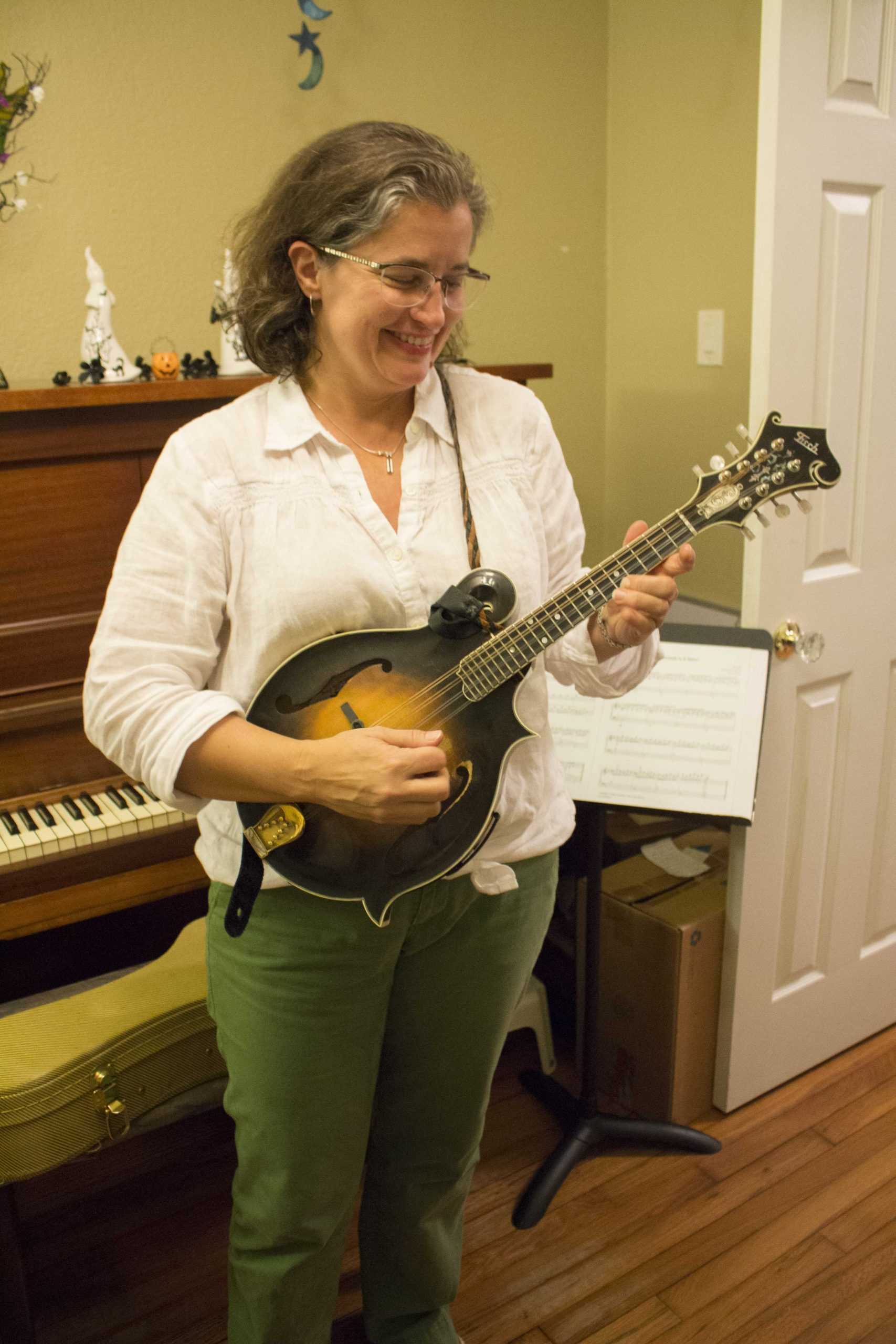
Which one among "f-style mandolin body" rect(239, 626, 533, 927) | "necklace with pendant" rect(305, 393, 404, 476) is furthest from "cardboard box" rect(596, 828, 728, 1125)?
"necklace with pendant" rect(305, 393, 404, 476)

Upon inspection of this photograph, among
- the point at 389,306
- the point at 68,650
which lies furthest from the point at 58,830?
the point at 389,306

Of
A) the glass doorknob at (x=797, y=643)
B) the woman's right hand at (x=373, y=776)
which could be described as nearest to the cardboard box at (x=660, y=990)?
the glass doorknob at (x=797, y=643)

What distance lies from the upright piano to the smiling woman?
1.66ft

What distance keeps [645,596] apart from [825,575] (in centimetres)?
93

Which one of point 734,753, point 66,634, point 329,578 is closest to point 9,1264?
point 66,634

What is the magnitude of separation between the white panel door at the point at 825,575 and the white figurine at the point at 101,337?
105 cm

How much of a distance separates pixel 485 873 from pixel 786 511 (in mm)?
526

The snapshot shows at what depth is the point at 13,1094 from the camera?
1.43 metres

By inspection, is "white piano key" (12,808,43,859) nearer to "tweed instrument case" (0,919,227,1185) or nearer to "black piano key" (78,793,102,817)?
"black piano key" (78,793,102,817)

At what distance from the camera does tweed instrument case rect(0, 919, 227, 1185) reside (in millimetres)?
1452

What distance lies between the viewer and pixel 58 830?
5.72 ft

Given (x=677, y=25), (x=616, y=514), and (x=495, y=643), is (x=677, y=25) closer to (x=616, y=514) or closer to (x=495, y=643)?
(x=616, y=514)

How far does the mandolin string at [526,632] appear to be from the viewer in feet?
3.90

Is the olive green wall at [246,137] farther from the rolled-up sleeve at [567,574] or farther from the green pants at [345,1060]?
the green pants at [345,1060]
